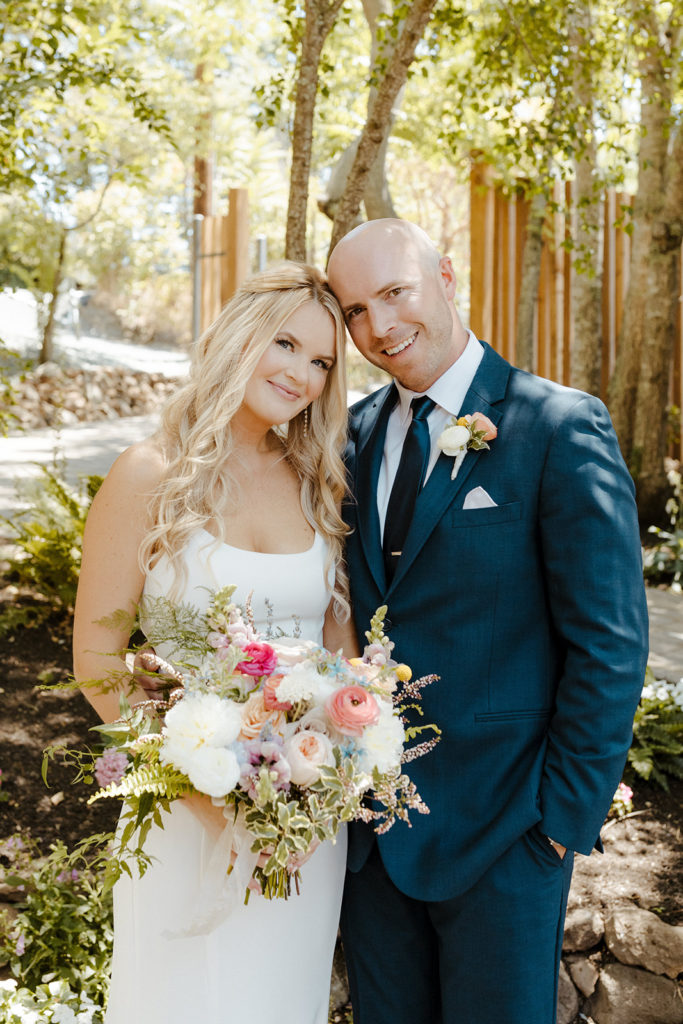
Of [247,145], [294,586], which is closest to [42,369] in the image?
[247,145]

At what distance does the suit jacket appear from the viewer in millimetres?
2211

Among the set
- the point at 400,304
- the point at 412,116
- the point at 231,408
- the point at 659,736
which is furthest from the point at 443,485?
the point at 412,116

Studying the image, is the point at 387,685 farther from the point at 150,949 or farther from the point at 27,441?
the point at 27,441

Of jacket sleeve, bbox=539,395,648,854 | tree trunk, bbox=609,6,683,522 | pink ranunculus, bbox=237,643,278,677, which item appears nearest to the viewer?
pink ranunculus, bbox=237,643,278,677

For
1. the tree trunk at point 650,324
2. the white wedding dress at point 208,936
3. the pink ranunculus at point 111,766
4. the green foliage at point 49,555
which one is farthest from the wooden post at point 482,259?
the white wedding dress at point 208,936

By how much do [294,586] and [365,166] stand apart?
2460mm

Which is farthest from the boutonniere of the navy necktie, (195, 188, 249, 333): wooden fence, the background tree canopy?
(195, 188, 249, 333): wooden fence

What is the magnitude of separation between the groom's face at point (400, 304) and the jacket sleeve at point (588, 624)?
449 millimetres

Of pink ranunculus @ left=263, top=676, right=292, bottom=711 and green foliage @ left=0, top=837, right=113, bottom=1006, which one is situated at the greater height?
pink ranunculus @ left=263, top=676, right=292, bottom=711

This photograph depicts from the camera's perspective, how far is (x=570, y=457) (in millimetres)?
2240

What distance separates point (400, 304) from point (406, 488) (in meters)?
0.50

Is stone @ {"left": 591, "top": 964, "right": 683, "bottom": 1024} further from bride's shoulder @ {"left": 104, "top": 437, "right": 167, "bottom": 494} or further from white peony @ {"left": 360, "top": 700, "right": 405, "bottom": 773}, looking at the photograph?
bride's shoulder @ {"left": 104, "top": 437, "right": 167, "bottom": 494}

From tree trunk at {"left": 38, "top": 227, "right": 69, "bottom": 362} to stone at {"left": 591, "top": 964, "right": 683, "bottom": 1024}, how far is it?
14.6 m

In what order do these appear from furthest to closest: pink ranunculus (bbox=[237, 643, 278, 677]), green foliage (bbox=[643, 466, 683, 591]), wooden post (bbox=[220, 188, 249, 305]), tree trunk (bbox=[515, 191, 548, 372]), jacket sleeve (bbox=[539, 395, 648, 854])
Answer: wooden post (bbox=[220, 188, 249, 305]) → tree trunk (bbox=[515, 191, 548, 372]) → green foliage (bbox=[643, 466, 683, 591]) → jacket sleeve (bbox=[539, 395, 648, 854]) → pink ranunculus (bbox=[237, 643, 278, 677])
